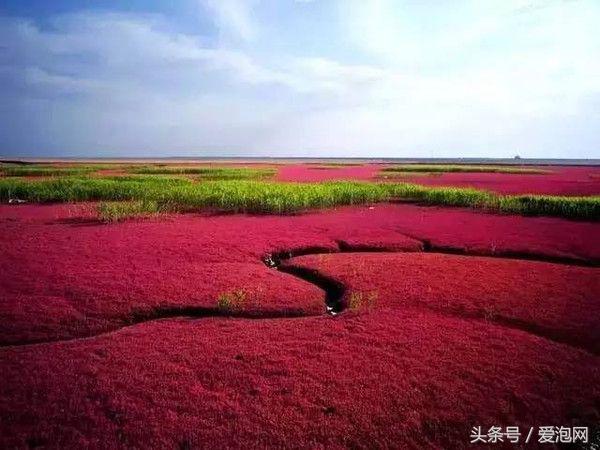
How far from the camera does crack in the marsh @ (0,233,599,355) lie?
5.60m

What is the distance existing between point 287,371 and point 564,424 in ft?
8.58

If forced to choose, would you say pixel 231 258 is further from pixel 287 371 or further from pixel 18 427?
pixel 18 427

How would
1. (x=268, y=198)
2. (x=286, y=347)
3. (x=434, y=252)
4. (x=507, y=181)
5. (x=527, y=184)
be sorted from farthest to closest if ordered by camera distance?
(x=507, y=181) → (x=527, y=184) → (x=268, y=198) → (x=434, y=252) → (x=286, y=347)

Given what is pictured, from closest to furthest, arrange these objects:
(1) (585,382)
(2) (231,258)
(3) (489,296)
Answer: (1) (585,382) < (3) (489,296) < (2) (231,258)

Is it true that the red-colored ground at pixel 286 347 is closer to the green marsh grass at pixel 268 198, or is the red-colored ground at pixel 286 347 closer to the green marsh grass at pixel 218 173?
the green marsh grass at pixel 268 198

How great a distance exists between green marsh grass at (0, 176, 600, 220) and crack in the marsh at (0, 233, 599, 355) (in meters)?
6.36

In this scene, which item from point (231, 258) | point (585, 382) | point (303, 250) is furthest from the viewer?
point (303, 250)

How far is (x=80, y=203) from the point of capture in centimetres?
1819

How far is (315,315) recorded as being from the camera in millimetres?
6457

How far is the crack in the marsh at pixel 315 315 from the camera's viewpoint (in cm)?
560

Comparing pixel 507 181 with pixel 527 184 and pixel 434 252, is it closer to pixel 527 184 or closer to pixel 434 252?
pixel 527 184

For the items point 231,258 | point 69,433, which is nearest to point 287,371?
point 69,433

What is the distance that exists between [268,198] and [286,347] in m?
11.8

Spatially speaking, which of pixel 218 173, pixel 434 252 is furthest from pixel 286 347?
pixel 218 173
